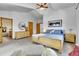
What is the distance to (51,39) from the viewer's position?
161 cm

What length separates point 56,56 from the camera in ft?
5.41

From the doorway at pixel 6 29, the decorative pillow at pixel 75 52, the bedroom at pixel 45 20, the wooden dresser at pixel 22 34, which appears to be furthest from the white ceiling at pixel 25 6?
the decorative pillow at pixel 75 52

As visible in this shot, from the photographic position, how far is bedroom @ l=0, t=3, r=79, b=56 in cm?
158

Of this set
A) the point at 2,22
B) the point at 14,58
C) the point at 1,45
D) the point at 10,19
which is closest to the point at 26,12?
the point at 10,19

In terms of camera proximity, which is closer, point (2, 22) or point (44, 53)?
point (2, 22)

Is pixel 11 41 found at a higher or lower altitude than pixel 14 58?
higher

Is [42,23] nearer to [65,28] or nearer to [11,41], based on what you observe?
[65,28]

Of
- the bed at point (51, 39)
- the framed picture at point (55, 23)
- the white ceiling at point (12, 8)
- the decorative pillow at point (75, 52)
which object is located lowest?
the decorative pillow at point (75, 52)

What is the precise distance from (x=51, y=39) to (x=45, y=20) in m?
0.29

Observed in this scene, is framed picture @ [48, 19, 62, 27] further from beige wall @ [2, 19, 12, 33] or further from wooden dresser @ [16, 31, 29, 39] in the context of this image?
beige wall @ [2, 19, 12, 33]

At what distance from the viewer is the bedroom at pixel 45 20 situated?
5.18 feet

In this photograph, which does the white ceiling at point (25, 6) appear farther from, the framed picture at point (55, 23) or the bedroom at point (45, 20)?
the framed picture at point (55, 23)

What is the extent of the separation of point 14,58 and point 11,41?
10.6 inches

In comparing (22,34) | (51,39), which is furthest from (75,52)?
(22,34)
